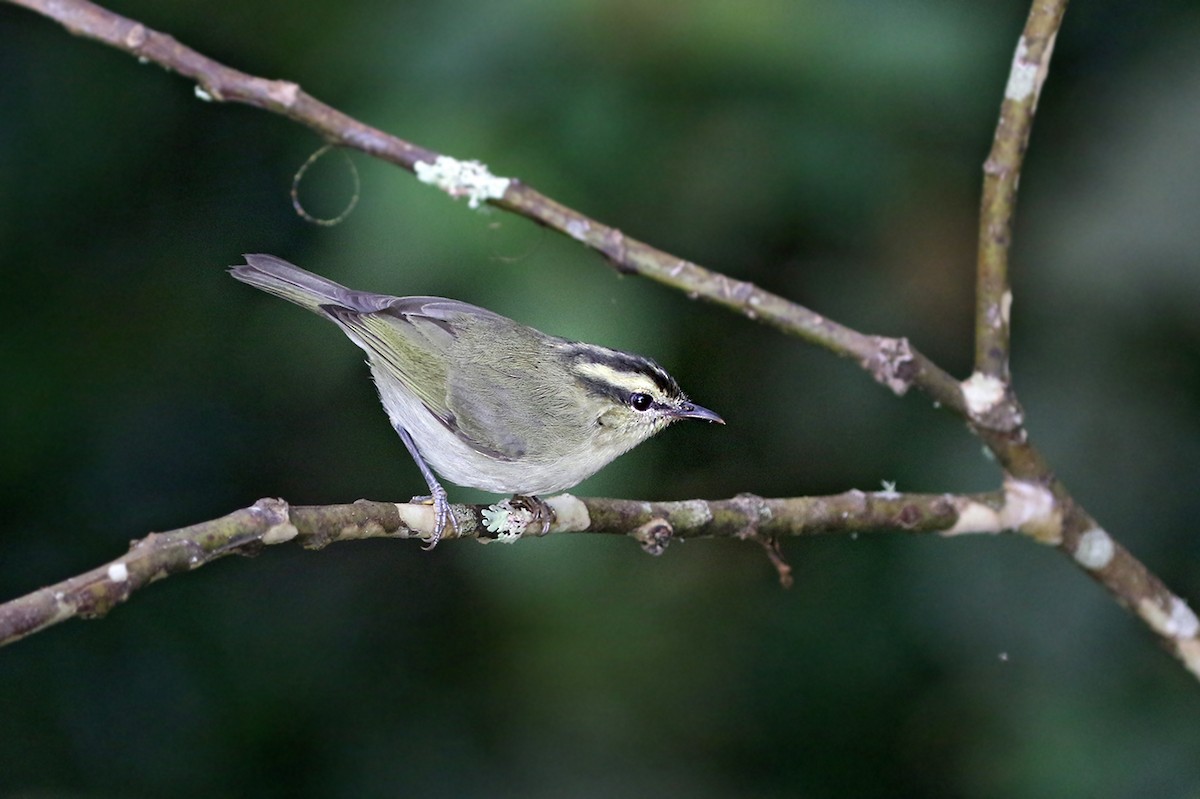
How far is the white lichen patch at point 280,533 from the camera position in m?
2.20

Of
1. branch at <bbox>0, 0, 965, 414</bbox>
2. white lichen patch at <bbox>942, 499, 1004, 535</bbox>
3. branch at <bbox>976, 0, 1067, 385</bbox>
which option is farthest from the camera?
white lichen patch at <bbox>942, 499, 1004, 535</bbox>

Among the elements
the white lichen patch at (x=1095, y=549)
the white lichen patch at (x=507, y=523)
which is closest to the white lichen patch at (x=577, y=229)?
the white lichen patch at (x=507, y=523)

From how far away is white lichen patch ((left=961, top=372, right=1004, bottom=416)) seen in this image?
9.79 ft

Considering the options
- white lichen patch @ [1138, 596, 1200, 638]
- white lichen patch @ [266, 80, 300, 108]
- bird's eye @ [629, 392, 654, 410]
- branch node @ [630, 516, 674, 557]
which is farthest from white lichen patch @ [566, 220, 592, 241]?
white lichen patch @ [1138, 596, 1200, 638]

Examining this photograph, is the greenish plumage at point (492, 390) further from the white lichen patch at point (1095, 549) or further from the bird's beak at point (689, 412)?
the white lichen patch at point (1095, 549)

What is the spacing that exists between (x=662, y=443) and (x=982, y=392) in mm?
1892

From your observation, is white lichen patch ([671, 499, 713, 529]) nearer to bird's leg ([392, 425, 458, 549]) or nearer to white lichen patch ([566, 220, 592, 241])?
bird's leg ([392, 425, 458, 549])

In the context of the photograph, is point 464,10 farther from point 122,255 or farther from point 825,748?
point 825,748

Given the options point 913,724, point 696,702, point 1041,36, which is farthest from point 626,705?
point 1041,36

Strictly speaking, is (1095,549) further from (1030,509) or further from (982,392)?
(982,392)

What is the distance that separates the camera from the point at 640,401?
3641mm

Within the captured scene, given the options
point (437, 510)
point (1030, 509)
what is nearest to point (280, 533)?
point (437, 510)

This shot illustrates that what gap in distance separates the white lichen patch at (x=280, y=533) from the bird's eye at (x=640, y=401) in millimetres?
1518

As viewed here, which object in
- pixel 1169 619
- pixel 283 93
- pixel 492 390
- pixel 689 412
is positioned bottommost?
pixel 1169 619
